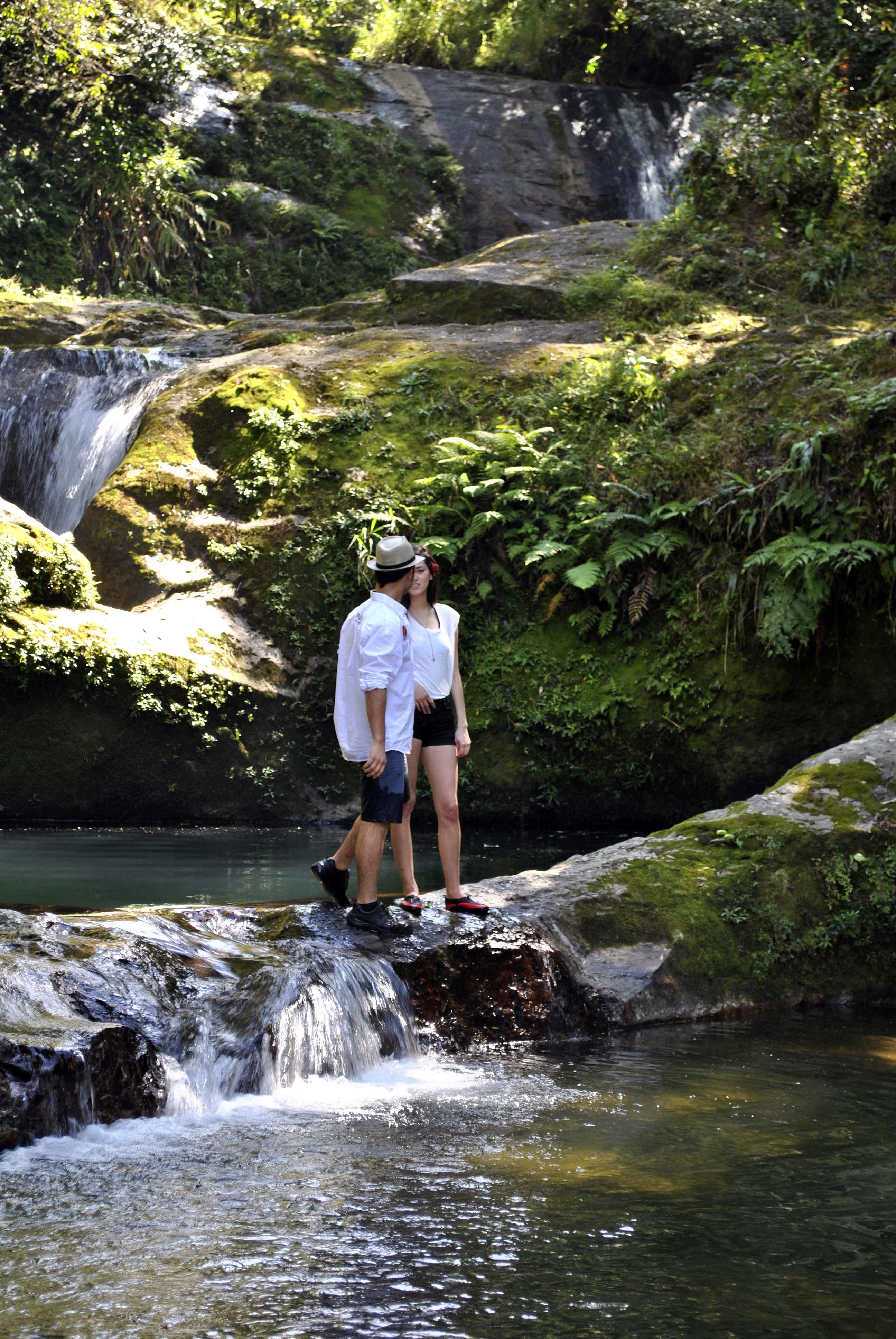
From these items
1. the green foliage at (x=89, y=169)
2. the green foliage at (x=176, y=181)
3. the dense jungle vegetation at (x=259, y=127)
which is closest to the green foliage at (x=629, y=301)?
the dense jungle vegetation at (x=259, y=127)

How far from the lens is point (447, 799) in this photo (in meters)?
6.39

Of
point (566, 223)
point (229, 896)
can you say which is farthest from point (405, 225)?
point (229, 896)

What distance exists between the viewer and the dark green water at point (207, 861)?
28.4ft

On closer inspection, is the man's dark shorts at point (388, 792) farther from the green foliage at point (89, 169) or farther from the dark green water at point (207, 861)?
the green foliage at point (89, 169)

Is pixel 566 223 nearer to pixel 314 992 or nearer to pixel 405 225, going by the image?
pixel 405 225

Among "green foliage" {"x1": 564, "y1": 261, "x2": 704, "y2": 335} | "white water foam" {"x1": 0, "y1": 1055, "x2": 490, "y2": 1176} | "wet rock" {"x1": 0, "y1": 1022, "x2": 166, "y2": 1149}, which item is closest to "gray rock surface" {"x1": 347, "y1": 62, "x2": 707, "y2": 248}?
"green foliage" {"x1": 564, "y1": 261, "x2": 704, "y2": 335}

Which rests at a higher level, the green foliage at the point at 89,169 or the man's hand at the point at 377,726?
the green foliage at the point at 89,169

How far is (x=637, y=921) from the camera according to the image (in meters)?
6.82

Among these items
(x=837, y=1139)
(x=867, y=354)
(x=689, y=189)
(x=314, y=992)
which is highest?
(x=689, y=189)

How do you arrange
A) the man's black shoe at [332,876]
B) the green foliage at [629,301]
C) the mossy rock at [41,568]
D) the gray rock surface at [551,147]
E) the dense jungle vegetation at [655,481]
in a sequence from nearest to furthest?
the man's black shoe at [332,876], the dense jungle vegetation at [655,481], the mossy rock at [41,568], the green foliage at [629,301], the gray rock surface at [551,147]

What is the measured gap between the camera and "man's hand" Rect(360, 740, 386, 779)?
233 inches

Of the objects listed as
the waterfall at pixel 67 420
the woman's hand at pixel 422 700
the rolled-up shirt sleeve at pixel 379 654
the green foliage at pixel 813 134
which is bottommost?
the woman's hand at pixel 422 700

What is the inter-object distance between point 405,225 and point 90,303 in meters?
9.32

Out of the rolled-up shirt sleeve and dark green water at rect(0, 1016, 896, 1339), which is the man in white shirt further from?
dark green water at rect(0, 1016, 896, 1339)
